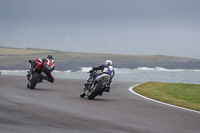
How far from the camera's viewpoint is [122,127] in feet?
31.1

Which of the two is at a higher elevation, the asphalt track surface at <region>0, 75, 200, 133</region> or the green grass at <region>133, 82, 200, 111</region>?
the asphalt track surface at <region>0, 75, 200, 133</region>

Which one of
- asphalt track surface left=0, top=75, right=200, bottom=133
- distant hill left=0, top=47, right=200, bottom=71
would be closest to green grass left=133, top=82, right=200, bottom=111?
asphalt track surface left=0, top=75, right=200, bottom=133

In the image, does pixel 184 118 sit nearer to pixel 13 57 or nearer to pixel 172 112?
pixel 172 112

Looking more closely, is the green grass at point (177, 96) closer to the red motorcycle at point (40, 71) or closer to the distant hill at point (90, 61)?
the red motorcycle at point (40, 71)

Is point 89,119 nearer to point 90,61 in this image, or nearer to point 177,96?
point 177,96

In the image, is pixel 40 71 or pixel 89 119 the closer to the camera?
pixel 89 119

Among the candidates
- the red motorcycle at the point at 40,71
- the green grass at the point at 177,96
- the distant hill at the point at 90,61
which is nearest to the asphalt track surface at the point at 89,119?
the green grass at the point at 177,96

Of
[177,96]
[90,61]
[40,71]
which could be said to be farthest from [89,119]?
[90,61]

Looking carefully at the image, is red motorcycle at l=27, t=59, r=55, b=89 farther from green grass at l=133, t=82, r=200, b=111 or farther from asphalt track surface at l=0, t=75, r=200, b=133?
asphalt track surface at l=0, t=75, r=200, b=133

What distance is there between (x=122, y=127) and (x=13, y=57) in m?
140

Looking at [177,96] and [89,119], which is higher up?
[89,119]

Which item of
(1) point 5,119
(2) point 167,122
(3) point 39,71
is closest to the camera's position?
(1) point 5,119

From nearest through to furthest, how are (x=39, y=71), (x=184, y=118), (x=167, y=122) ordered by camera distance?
(x=167, y=122)
(x=184, y=118)
(x=39, y=71)

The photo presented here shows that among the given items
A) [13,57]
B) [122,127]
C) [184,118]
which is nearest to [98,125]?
[122,127]
